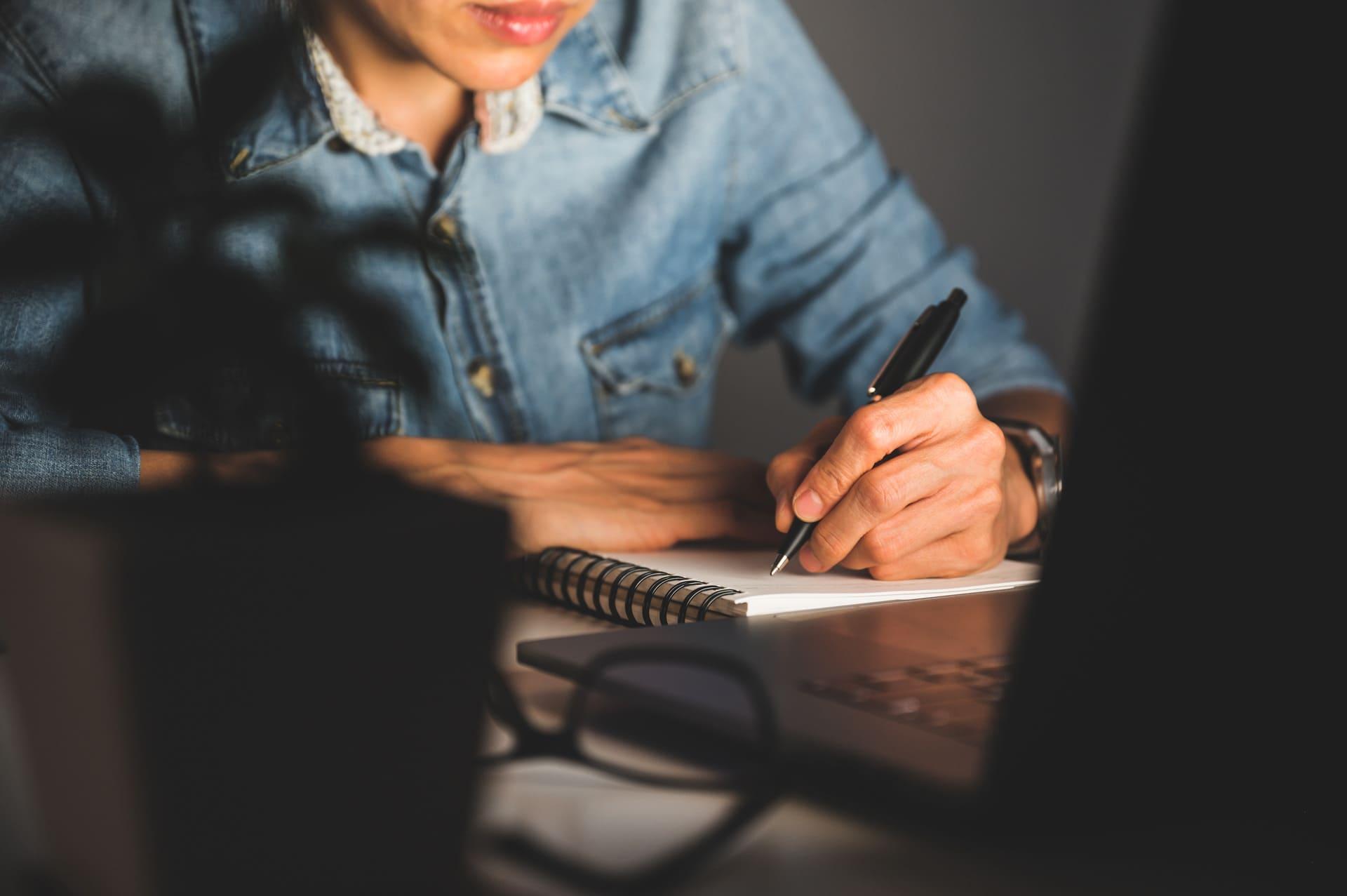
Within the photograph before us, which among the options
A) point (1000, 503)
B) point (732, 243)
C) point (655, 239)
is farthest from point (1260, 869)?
point (732, 243)

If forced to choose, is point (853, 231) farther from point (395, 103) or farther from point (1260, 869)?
point (1260, 869)

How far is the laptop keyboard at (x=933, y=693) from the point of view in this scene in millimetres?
385

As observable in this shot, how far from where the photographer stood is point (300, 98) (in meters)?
0.99

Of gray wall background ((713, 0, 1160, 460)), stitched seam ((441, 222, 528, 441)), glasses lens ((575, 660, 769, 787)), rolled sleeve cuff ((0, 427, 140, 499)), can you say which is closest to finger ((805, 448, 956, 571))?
glasses lens ((575, 660, 769, 787))

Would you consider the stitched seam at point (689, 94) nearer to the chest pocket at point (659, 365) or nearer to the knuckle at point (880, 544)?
the chest pocket at point (659, 365)

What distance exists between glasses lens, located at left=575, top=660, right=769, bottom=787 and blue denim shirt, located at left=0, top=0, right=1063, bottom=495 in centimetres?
52

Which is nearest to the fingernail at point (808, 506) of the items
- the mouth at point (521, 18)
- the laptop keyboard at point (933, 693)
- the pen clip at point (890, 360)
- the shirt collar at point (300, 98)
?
the pen clip at point (890, 360)

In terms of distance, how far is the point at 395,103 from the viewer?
3.44 ft

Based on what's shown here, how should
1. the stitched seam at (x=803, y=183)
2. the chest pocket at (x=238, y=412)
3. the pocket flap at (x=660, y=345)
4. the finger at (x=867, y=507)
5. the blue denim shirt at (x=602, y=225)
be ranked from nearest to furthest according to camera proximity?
the chest pocket at (x=238, y=412) → the finger at (x=867, y=507) → the blue denim shirt at (x=602, y=225) → the pocket flap at (x=660, y=345) → the stitched seam at (x=803, y=183)

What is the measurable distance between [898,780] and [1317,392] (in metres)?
0.16

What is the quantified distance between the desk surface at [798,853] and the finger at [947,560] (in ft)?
1.03

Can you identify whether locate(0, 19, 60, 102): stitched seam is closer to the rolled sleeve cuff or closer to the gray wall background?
the rolled sleeve cuff

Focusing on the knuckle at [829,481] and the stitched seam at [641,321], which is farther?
the stitched seam at [641,321]

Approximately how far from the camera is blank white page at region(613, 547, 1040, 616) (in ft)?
1.90
